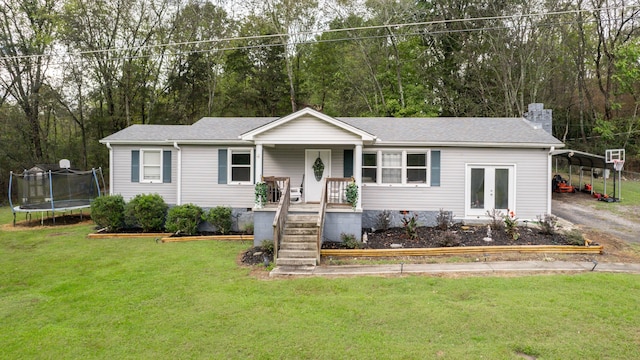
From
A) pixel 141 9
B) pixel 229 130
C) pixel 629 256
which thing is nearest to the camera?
pixel 629 256

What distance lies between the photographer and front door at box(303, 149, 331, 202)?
11930mm

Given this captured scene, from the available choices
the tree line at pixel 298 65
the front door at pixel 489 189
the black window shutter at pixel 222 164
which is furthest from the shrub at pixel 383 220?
the tree line at pixel 298 65

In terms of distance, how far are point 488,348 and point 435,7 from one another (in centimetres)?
2719

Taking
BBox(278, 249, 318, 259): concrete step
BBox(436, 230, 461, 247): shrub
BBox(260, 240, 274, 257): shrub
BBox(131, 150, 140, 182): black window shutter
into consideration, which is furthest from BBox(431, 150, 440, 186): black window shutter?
BBox(131, 150, 140, 182): black window shutter

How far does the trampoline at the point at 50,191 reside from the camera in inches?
532

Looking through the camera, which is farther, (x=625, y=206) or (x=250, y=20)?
(x=250, y=20)

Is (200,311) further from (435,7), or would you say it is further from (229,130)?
(435,7)

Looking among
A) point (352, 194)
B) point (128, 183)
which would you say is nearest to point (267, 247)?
point (352, 194)

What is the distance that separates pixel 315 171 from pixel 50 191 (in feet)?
37.2

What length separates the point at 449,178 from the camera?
11.4 meters

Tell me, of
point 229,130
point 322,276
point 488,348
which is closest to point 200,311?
point 322,276

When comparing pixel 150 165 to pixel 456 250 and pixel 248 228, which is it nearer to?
pixel 248 228

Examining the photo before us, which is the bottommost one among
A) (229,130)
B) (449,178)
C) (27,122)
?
(449,178)

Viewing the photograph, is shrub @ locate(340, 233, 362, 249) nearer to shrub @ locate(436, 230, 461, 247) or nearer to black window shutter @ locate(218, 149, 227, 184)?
shrub @ locate(436, 230, 461, 247)
